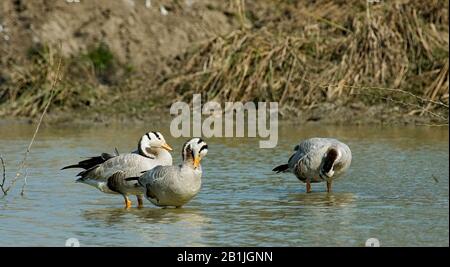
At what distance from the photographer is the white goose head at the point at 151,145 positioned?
11.7 metres

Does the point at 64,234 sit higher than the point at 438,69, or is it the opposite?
the point at 438,69

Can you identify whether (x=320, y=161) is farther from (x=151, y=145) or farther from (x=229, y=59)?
(x=229, y=59)

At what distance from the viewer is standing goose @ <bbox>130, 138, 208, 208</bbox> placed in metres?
10.8

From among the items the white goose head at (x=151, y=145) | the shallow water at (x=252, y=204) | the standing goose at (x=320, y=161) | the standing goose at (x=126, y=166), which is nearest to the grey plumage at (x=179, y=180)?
the shallow water at (x=252, y=204)

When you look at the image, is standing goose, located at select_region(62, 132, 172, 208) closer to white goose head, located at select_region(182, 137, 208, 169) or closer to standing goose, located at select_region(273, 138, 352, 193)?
white goose head, located at select_region(182, 137, 208, 169)

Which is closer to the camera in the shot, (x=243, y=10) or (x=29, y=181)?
(x=29, y=181)

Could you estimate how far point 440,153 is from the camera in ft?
47.9

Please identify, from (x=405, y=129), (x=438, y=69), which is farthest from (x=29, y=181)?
(x=438, y=69)

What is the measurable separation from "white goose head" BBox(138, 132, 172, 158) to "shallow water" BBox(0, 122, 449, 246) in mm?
550

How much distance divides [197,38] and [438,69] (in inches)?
187

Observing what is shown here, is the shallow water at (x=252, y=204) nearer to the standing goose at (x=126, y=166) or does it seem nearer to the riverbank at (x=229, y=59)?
the standing goose at (x=126, y=166)

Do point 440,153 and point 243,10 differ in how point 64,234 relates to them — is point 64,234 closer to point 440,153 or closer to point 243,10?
point 440,153

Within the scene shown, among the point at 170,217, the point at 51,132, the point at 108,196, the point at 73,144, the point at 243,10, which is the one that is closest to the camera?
the point at 170,217

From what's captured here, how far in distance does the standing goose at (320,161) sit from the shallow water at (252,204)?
22 cm
